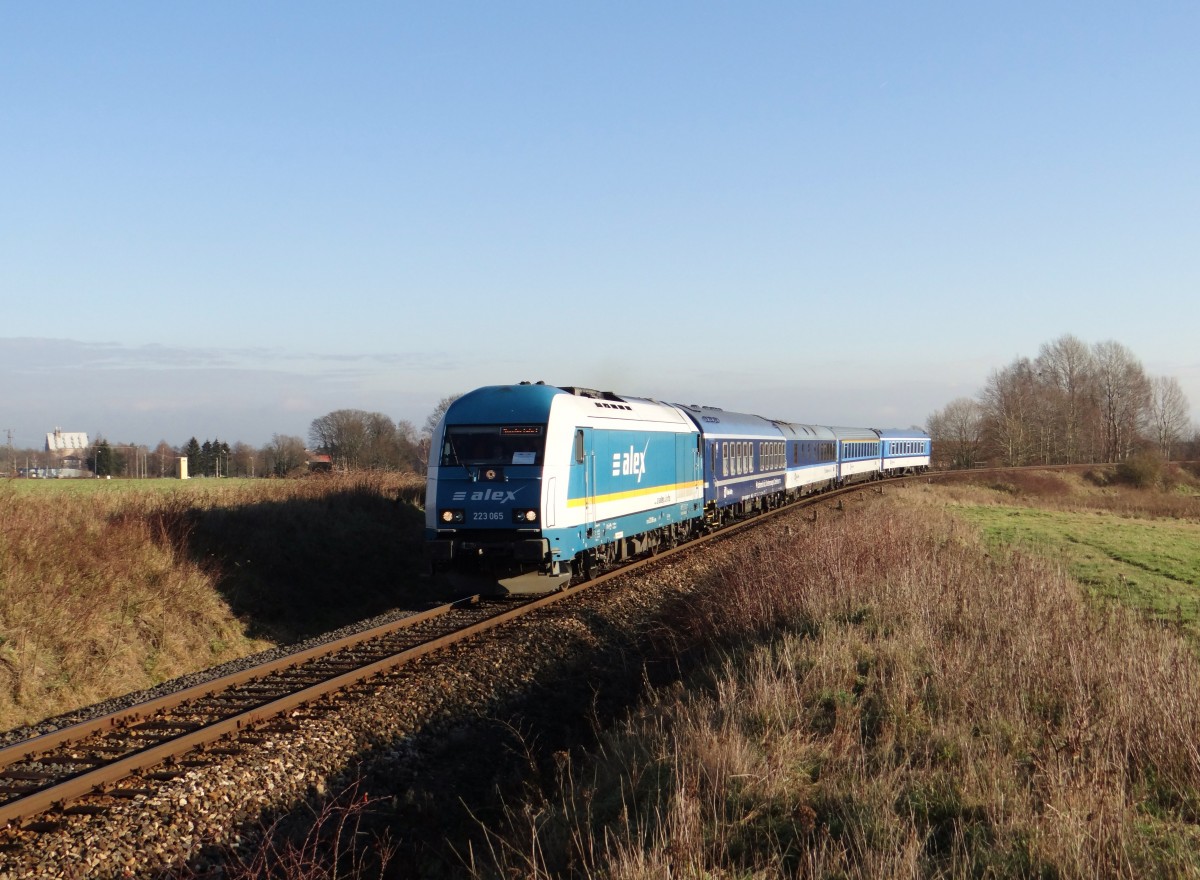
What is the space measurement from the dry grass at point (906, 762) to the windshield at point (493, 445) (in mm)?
5481

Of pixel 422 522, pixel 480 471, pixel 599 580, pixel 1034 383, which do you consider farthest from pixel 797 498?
pixel 1034 383

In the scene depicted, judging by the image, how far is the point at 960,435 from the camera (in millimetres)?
107062

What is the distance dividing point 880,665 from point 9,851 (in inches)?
267

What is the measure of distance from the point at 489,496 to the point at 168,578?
520 cm

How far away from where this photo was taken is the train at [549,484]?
14.6m

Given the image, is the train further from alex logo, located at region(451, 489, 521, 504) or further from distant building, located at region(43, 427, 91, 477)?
distant building, located at region(43, 427, 91, 477)

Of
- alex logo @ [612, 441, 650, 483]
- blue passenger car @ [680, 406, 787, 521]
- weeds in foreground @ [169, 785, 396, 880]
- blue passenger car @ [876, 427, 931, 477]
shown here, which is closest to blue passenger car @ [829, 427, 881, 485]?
blue passenger car @ [876, 427, 931, 477]

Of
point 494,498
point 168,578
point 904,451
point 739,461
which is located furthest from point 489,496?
point 904,451

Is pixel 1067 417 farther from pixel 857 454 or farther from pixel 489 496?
pixel 489 496

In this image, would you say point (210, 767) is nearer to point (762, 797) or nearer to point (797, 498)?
point (762, 797)

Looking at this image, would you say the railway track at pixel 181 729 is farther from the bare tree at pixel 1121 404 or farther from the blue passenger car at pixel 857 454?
the bare tree at pixel 1121 404

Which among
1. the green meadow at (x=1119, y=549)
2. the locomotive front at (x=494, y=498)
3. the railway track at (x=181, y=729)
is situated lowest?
the green meadow at (x=1119, y=549)

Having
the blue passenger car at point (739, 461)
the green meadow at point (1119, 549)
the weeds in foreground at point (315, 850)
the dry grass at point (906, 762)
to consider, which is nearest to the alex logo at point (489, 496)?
the dry grass at point (906, 762)

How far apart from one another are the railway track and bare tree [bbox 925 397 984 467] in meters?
97.3
